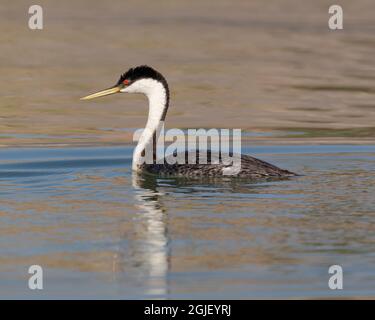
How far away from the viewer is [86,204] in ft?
41.1

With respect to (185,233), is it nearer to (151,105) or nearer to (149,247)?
(149,247)

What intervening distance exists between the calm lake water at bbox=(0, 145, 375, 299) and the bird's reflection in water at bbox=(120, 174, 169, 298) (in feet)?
0.05

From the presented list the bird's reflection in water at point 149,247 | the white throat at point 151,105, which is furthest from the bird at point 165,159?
the bird's reflection in water at point 149,247

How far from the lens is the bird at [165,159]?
14039 mm

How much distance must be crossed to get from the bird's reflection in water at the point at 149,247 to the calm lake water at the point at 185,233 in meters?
0.02
